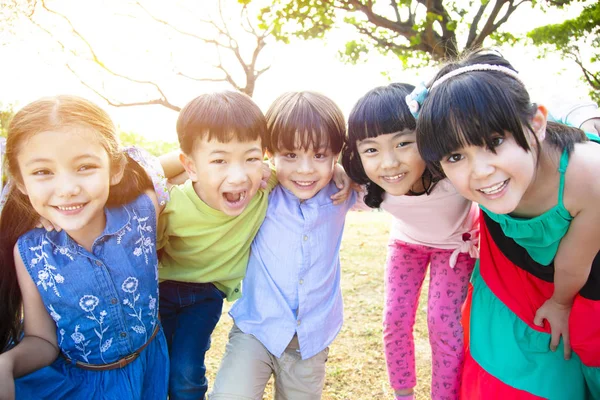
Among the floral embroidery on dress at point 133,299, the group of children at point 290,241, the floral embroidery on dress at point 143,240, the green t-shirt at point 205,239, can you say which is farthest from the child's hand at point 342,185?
the floral embroidery on dress at point 133,299

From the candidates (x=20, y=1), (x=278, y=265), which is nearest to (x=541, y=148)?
(x=278, y=265)

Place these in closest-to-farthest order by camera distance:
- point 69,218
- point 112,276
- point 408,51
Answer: point 69,218
point 112,276
point 408,51

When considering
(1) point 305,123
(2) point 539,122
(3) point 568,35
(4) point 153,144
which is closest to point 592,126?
(2) point 539,122

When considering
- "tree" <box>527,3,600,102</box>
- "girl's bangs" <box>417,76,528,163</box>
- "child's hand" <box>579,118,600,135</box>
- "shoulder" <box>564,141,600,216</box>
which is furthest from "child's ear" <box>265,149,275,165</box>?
"tree" <box>527,3,600,102</box>

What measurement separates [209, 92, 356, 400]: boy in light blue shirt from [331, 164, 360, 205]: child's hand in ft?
0.12

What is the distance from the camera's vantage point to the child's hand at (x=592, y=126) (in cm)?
190

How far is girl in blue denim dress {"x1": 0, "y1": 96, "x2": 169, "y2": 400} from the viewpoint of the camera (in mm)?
1574

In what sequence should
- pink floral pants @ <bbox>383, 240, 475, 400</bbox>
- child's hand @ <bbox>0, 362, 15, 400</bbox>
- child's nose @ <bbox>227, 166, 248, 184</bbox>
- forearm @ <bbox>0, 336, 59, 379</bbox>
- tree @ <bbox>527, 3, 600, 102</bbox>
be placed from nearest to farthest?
child's hand @ <bbox>0, 362, 15, 400</bbox>, forearm @ <bbox>0, 336, 59, 379</bbox>, child's nose @ <bbox>227, 166, 248, 184</bbox>, pink floral pants @ <bbox>383, 240, 475, 400</bbox>, tree @ <bbox>527, 3, 600, 102</bbox>

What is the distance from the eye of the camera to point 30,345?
1.64m

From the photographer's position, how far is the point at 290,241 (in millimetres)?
2045

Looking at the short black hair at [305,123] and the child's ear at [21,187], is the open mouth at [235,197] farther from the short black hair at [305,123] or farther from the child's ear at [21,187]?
the child's ear at [21,187]

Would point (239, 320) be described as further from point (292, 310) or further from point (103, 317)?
point (103, 317)

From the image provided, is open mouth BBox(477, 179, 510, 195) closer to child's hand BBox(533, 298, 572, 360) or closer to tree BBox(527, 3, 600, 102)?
child's hand BBox(533, 298, 572, 360)

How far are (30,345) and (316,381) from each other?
43.1 inches
